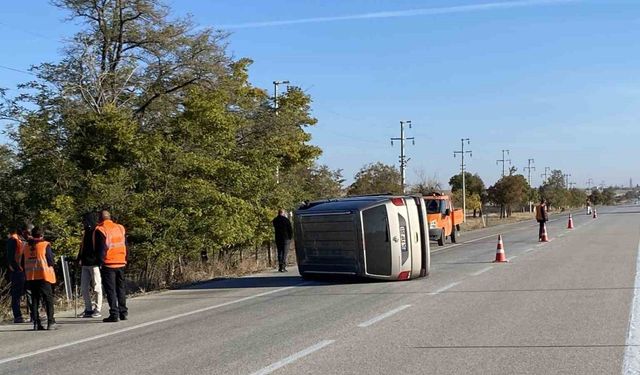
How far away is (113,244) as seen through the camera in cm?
1141

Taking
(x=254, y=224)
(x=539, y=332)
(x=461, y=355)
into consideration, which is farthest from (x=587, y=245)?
(x=461, y=355)

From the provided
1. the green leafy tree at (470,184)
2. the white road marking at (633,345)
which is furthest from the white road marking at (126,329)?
the green leafy tree at (470,184)

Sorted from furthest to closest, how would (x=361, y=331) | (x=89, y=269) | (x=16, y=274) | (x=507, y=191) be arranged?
(x=507, y=191) < (x=16, y=274) < (x=89, y=269) < (x=361, y=331)

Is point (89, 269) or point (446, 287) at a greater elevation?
point (89, 269)

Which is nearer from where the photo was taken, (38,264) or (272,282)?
(38,264)

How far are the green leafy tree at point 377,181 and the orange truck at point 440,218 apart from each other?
1718cm

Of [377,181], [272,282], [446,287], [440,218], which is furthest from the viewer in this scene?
[377,181]

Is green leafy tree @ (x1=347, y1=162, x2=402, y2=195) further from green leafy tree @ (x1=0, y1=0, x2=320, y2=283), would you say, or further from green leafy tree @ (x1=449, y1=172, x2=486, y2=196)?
green leafy tree @ (x1=449, y1=172, x2=486, y2=196)

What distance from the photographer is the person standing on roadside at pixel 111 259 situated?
11289 mm

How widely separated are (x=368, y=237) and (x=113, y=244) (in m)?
5.60

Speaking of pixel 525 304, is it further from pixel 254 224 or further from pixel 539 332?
pixel 254 224

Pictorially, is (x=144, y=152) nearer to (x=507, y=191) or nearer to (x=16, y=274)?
(x=16, y=274)

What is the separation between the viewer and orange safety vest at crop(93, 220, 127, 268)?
11.3 m

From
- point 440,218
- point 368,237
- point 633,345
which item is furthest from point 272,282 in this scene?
point 440,218
